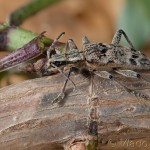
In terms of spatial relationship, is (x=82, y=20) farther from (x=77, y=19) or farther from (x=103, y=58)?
(x=103, y=58)

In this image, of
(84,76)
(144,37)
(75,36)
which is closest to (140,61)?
(84,76)

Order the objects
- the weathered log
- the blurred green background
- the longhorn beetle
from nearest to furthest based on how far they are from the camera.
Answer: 1. the weathered log
2. the longhorn beetle
3. the blurred green background

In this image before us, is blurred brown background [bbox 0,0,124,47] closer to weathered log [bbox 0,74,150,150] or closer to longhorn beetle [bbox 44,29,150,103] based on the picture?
longhorn beetle [bbox 44,29,150,103]

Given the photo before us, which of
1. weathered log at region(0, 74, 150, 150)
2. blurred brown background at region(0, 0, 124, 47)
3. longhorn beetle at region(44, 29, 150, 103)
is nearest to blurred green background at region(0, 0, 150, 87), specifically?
blurred brown background at region(0, 0, 124, 47)

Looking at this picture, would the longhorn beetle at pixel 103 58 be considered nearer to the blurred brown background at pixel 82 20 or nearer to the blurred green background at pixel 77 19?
the blurred green background at pixel 77 19

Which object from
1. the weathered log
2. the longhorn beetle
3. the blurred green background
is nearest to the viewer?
the weathered log

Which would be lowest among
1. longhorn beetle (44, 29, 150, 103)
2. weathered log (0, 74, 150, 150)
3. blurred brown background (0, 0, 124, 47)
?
weathered log (0, 74, 150, 150)

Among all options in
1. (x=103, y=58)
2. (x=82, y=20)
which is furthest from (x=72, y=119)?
(x=82, y=20)

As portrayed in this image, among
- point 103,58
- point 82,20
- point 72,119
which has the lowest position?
point 72,119

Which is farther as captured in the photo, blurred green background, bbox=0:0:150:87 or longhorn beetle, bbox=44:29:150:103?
blurred green background, bbox=0:0:150:87

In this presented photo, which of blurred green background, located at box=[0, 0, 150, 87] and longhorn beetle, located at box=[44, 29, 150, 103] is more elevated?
blurred green background, located at box=[0, 0, 150, 87]
